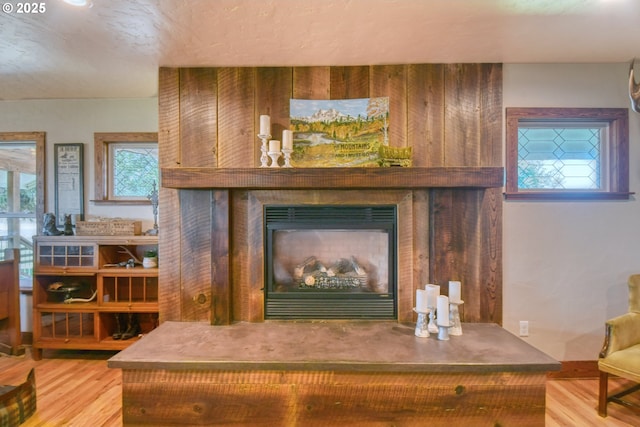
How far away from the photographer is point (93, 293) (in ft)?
9.70

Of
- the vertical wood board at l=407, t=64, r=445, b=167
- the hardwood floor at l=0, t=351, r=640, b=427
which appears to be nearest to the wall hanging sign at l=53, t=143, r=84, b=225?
the hardwood floor at l=0, t=351, r=640, b=427

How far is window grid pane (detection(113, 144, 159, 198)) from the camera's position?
10.2ft

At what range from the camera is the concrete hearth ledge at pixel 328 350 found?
1647 millimetres

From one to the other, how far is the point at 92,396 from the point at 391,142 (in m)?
2.76

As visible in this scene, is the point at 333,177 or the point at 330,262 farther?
the point at 330,262

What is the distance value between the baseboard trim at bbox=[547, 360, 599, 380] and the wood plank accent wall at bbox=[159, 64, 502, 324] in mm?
678

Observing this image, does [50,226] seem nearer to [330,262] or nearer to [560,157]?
[330,262]

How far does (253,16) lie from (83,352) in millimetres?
3202

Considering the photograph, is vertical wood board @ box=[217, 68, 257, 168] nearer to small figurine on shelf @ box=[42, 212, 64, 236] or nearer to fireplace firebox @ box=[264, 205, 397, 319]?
fireplace firebox @ box=[264, 205, 397, 319]

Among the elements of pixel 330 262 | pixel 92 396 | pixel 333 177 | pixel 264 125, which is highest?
pixel 264 125

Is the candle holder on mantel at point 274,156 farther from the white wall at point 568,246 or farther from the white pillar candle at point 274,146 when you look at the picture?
the white wall at point 568,246

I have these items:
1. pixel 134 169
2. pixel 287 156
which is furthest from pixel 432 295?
pixel 134 169

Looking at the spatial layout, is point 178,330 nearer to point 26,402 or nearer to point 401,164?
point 26,402

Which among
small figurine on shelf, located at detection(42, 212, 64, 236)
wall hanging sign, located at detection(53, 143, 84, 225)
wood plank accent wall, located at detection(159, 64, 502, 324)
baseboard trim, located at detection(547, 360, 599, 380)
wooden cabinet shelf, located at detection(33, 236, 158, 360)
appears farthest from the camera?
wall hanging sign, located at detection(53, 143, 84, 225)
